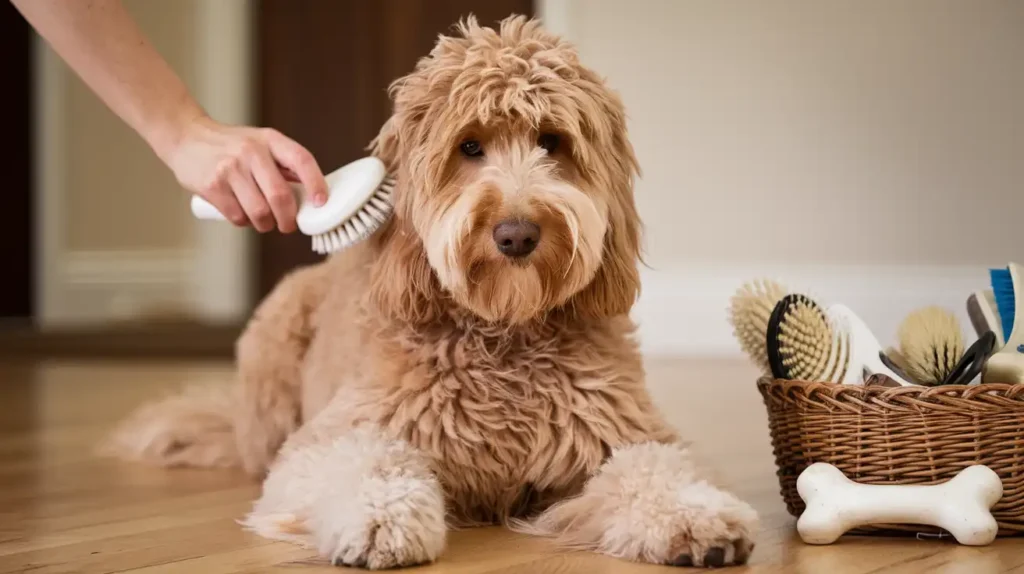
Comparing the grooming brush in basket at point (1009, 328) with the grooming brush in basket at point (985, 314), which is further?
the grooming brush in basket at point (985, 314)

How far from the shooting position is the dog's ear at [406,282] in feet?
6.62

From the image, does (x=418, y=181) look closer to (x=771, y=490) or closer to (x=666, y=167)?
(x=771, y=490)

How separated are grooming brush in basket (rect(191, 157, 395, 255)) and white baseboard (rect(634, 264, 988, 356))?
3.61m

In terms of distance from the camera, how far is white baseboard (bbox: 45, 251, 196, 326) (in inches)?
352

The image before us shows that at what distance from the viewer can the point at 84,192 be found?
9.19 metres

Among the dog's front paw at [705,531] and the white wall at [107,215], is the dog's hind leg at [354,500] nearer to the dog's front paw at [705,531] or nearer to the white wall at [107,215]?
the dog's front paw at [705,531]

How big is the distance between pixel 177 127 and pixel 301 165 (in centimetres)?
37

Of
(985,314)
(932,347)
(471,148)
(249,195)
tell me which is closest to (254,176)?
(249,195)

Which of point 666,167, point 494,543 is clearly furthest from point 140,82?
point 666,167

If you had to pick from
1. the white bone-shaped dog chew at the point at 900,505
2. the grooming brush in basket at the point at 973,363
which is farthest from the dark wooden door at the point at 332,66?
the white bone-shaped dog chew at the point at 900,505

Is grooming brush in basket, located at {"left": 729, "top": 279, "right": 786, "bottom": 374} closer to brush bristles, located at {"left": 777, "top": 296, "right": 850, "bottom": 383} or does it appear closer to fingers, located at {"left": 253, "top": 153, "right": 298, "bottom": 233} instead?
brush bristles, located at {"left": 777, "top": 296, "right": 850, "bottom": 383}

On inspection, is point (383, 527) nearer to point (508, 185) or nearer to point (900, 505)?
point (508, 185)

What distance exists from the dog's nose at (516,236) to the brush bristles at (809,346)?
0.51 m

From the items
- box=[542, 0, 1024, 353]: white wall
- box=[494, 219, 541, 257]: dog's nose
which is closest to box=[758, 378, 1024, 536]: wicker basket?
box=[494, 219, 541, 257]: dog's nose
